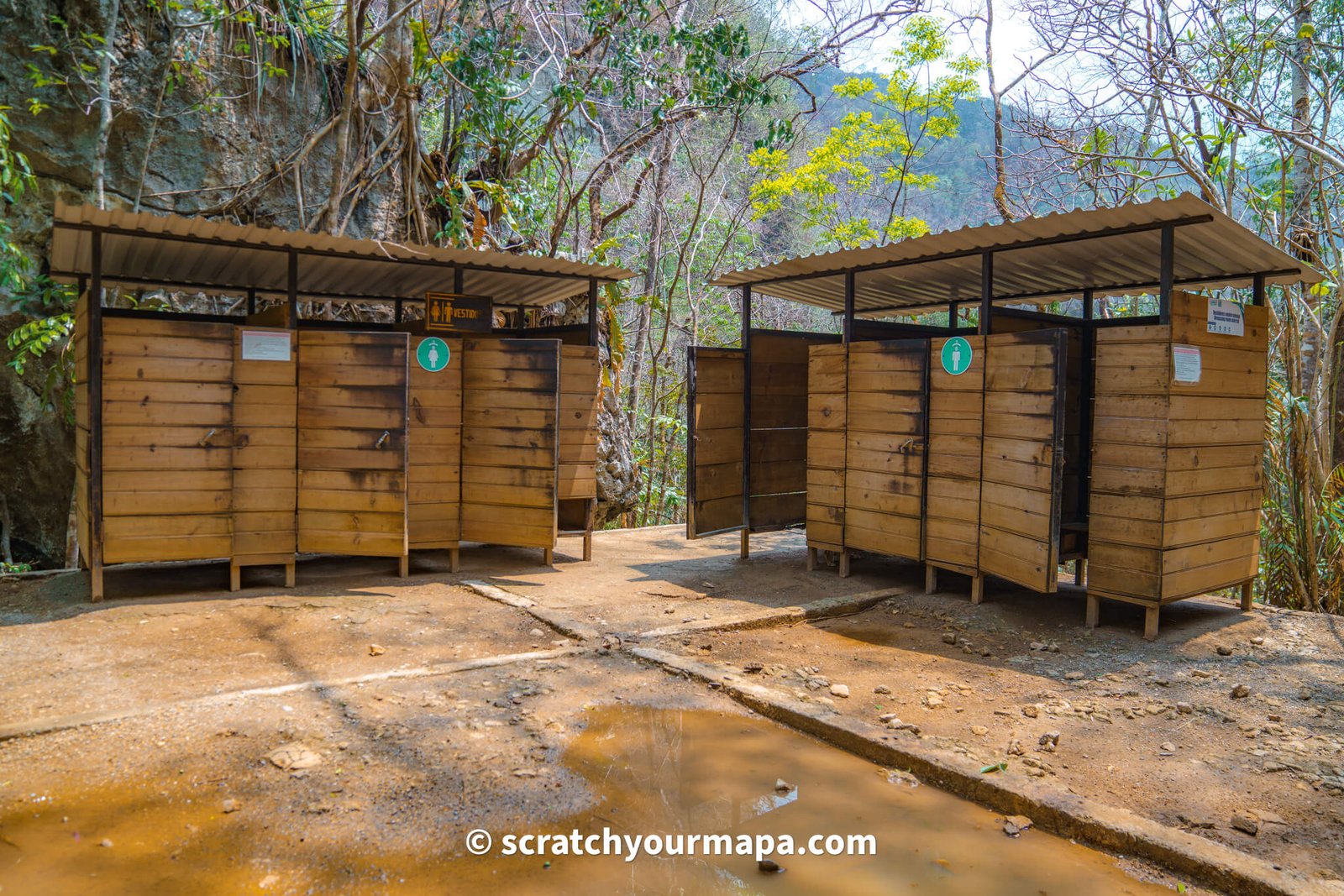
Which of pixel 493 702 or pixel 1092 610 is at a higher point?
pixel 1092 610

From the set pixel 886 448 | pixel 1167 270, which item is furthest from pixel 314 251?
pixel 1167 270

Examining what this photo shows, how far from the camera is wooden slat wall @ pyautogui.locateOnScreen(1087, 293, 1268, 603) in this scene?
5.41 meters

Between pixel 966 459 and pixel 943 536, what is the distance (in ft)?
2.18

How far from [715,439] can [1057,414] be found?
3394mm

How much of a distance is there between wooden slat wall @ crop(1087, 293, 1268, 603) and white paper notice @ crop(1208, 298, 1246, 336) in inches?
2.2

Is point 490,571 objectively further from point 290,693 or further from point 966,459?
point 966,459

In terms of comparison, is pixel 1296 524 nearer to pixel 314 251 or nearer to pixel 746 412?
pixel 746 412

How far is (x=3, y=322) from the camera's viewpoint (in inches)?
353

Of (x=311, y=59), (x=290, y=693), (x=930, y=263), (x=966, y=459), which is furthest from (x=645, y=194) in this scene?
(x=290, y=693)

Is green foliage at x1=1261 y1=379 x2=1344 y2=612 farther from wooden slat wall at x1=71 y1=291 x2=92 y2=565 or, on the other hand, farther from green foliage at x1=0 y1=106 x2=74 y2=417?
green foliage at x1=0 y1=106 x2=74 y2=417

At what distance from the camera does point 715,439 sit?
824 cm

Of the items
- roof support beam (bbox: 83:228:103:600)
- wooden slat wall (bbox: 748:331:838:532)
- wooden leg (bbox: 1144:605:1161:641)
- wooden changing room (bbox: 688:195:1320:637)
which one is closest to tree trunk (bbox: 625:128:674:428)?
wooden slat wall (bbox: 748:331:838:532)

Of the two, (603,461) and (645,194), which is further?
(645,194)

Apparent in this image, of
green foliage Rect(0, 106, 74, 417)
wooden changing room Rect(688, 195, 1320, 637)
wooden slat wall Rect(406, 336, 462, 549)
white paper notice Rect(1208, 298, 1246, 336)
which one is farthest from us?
green foliage Rect(0, 106, 74, 417)
